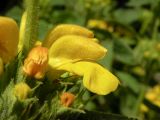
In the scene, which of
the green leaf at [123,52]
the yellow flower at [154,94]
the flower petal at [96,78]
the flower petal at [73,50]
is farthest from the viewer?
the yellow flower at [154,94]

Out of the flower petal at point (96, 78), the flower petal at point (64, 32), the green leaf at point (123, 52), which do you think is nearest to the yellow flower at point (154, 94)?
the green leaf at point (123, 52)

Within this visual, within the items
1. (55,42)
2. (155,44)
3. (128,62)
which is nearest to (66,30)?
(55,42)

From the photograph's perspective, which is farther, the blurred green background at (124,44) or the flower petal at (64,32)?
the blurred green background at (124,44)

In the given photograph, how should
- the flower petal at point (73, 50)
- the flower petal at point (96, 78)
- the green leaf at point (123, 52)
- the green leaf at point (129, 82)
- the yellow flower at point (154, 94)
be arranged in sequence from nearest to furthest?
1. the flower petal at point (96, 78)
2. the flower petal at point (73, 50)
3. the green leaf at point (123, 52)
4. the green leaf at point (129, 82)
5. the yellow flower at point (154, 94)

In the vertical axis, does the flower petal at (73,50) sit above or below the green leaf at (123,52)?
above

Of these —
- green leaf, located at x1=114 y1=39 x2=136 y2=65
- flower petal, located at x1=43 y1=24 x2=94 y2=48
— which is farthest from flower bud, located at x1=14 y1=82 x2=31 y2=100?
green leaf, located at x1=114 y1=39 x2=136 y2=65

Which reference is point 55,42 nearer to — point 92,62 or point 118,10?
point 92,62

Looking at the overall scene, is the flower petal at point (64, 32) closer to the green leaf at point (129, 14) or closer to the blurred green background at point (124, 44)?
the blurred green background at point (124, 44)

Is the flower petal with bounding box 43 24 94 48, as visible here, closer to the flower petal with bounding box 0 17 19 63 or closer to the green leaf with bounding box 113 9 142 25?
the flower petal with bounding box 0 17 19 63
